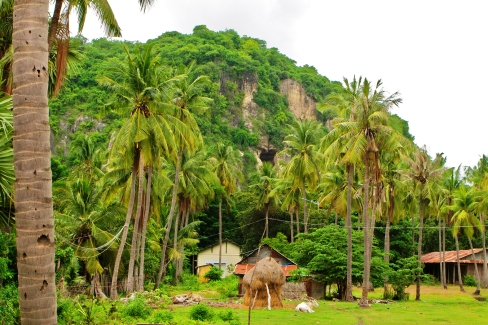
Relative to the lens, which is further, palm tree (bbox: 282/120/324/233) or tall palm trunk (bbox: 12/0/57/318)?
palm tree (bbox: 282/120/324/233)

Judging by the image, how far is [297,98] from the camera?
320 feet

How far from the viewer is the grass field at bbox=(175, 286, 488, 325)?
2122cm

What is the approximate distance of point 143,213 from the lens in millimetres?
29047

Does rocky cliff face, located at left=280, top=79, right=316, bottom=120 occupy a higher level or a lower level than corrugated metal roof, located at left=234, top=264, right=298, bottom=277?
higher

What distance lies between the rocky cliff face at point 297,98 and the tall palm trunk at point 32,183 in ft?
299

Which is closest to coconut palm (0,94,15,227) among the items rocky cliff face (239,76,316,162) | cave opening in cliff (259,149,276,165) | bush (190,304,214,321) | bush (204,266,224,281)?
bush (190,304,214,321)

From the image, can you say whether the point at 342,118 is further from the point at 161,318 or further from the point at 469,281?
the point at 469,281

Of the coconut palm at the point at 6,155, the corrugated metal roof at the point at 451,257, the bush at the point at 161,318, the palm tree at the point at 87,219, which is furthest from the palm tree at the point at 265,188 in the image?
the coconut palm at the point at 6,155

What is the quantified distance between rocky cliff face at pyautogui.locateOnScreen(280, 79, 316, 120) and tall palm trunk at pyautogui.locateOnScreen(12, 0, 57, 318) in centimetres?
9117

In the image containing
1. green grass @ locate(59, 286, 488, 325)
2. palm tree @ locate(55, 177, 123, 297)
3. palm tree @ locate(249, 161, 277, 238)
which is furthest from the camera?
palm tree @ locate(249, 161, 277, 238)

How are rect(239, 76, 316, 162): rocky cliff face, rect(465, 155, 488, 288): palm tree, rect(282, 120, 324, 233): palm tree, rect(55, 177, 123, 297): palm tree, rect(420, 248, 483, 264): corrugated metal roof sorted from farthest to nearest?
1. rect(239, 76, 316, 162): rocky cliff face
2. rect(420, 248, 483, 264): corrugated metal roof
3. rect(465, 155, 488, 288): palm tree
4. rect(282, 120, 324, 233): palm tree
5. rect(55, 177, 123, 297): palm tree

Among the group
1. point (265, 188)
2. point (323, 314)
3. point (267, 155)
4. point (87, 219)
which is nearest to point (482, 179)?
point (265, 188)

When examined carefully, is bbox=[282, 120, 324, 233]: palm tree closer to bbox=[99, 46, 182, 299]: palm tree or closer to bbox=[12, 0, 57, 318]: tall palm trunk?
bbox=[99, 46, 182, 299]: palm tree

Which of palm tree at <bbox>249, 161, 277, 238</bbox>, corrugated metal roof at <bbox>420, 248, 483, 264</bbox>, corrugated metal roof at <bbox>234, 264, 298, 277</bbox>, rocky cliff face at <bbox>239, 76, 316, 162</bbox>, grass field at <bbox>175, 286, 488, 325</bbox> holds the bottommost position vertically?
grass field at <bbox>175, 286, 488, 325</bbox>
